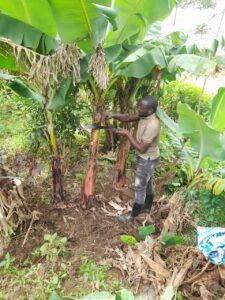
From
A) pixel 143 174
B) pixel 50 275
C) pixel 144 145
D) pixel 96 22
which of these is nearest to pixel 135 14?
pixel 96 22

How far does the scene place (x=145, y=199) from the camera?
3752mm

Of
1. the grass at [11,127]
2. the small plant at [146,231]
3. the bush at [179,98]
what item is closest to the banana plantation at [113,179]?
the small plant at [146,231]

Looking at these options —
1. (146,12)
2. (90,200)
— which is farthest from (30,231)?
(146,12)

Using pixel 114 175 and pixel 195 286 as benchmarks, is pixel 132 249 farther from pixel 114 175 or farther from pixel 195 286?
pixel 114 175

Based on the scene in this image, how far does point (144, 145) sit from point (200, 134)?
0.57 metres

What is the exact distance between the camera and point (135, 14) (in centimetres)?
277

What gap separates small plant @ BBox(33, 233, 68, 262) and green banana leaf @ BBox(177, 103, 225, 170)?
169 centimetres

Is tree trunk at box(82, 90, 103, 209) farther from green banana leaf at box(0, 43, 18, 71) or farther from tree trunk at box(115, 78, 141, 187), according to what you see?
green banana leaf at box(0, 43, 18, 71)

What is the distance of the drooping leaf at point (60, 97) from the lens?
2.97 metres

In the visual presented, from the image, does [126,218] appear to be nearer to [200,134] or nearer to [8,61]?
[200,134]

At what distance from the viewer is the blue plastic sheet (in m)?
2.36

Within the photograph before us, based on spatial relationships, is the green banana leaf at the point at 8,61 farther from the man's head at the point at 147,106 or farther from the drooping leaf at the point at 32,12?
the man's head at the point at 147,106

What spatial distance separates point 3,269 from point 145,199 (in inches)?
70.6

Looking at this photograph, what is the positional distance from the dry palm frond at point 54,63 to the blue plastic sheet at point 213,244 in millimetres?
1764
